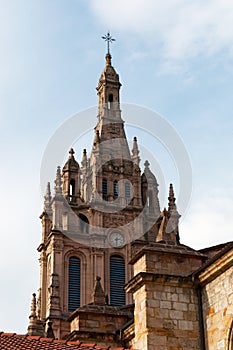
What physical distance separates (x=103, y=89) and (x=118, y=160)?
7.18 m

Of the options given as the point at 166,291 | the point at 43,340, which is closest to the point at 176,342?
the point at 166,291

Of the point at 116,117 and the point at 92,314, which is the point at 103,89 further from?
the point at 92,314

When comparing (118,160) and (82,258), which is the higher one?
(118,160)

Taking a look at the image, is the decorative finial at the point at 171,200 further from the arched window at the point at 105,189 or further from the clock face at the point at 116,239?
the arched window at the point at 105,189

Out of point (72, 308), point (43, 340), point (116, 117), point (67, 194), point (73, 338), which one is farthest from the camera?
point (116, 117)

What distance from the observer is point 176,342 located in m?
18.3

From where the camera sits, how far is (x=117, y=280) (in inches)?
1969

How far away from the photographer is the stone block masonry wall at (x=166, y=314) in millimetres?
18266

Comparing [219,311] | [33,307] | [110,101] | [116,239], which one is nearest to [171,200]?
[116,239]

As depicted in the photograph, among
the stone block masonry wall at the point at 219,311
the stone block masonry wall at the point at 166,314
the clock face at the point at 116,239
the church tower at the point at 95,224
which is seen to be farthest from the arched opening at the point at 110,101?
the stone block masonry wall at the point at 219,311

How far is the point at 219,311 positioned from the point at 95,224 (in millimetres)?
33743

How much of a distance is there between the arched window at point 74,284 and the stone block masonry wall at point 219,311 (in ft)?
100

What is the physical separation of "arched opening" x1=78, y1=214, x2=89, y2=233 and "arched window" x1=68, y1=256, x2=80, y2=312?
2.12 metres

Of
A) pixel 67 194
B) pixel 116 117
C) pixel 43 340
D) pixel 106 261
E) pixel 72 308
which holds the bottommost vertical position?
pixel 43 340
